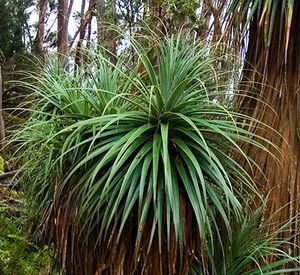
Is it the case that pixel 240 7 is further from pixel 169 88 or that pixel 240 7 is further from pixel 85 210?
pixel 85 210

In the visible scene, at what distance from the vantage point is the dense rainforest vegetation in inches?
90.8

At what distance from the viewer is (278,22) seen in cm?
315

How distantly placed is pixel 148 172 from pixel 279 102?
1235 millimetres

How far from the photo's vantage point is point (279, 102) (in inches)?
125

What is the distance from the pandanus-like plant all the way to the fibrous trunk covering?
16.5 inches

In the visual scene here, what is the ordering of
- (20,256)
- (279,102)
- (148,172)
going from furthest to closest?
1. (20,256)
2. (279,102)
3. (148,172)

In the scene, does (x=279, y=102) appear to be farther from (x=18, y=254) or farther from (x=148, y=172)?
(x=18, y=254)

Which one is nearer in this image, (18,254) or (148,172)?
(148,172)

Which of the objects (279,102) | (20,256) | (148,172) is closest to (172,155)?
(148,172)

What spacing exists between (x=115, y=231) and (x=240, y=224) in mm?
618

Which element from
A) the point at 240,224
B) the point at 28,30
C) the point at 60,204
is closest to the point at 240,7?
the point at 240,224

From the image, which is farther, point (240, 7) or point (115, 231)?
point (240, 7)

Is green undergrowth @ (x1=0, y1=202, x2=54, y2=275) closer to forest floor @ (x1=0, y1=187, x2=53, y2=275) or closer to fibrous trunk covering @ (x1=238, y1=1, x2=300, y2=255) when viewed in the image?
forest floor @ (x1=0, y1=187, x2=53, y2=275)

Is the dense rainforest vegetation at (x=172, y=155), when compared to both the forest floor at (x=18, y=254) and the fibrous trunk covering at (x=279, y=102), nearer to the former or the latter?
the fibrous trunk covering at (x=279, y=102)
